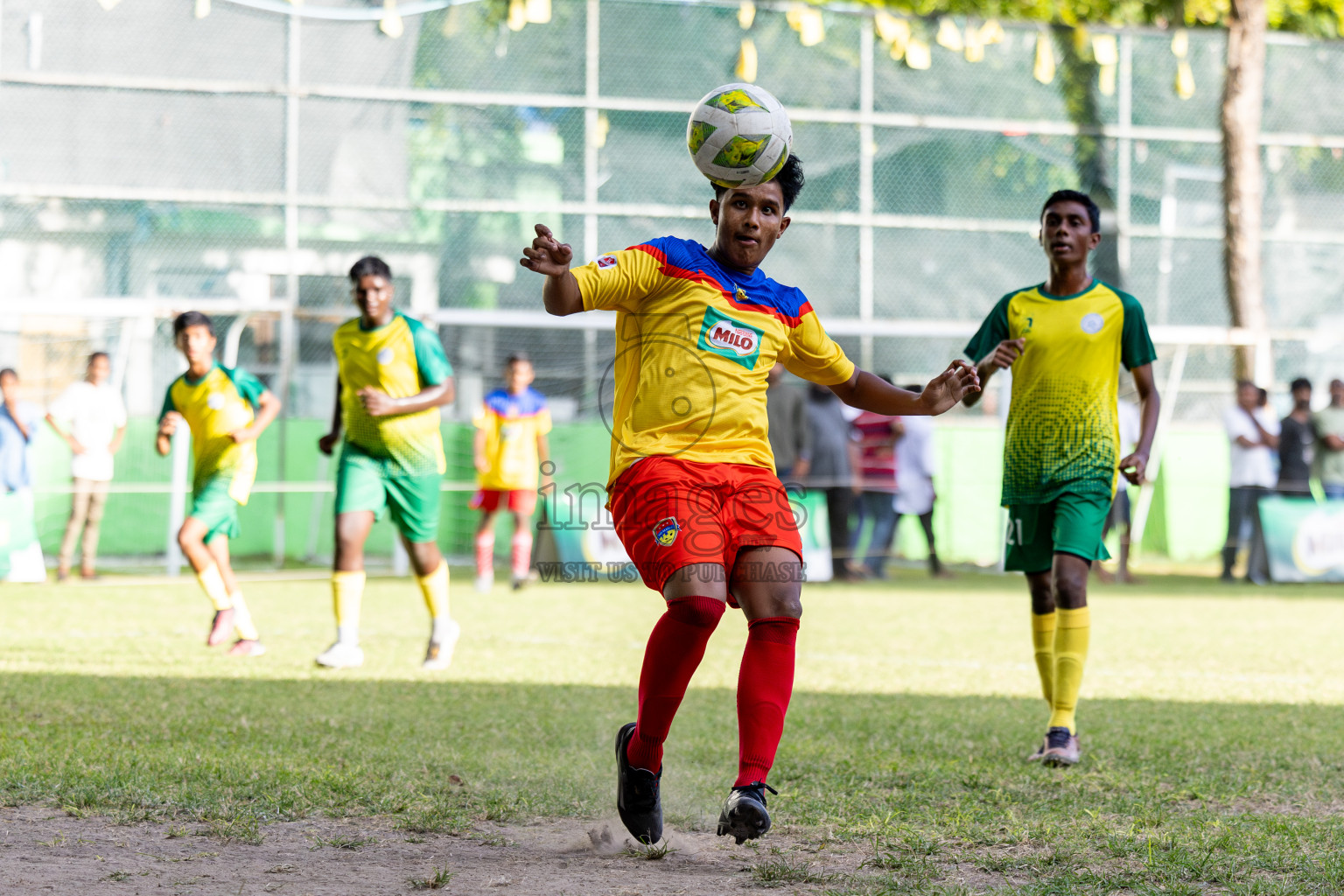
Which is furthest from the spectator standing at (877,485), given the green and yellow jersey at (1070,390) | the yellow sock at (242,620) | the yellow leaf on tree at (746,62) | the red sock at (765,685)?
the red sock at (765,685)

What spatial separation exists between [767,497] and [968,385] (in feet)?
2.81

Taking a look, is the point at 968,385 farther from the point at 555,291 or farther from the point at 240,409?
the point at 240,409

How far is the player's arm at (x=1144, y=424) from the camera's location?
572 centimetres

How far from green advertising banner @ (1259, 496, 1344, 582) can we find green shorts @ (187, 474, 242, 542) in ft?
37.7

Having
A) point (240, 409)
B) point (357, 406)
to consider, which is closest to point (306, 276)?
point (240, 409)

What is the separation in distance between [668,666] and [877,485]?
487 inches

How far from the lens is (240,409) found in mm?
9078

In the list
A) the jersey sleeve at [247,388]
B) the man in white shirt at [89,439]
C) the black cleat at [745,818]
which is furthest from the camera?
the man in white shirt at [89,439]

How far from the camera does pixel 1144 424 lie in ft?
19.6

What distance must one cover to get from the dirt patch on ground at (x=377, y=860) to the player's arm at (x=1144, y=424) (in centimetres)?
245

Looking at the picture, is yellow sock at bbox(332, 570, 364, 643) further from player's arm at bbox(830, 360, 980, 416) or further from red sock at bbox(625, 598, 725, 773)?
red sock at bbox(625, 598, 725, 773)

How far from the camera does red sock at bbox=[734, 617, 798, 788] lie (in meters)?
3.84

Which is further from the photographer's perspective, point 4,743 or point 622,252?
point 4,743

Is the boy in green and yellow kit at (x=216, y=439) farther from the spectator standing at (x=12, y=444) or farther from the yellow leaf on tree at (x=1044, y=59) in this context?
the yellow leaf on tree at (x=1044, y=59)
